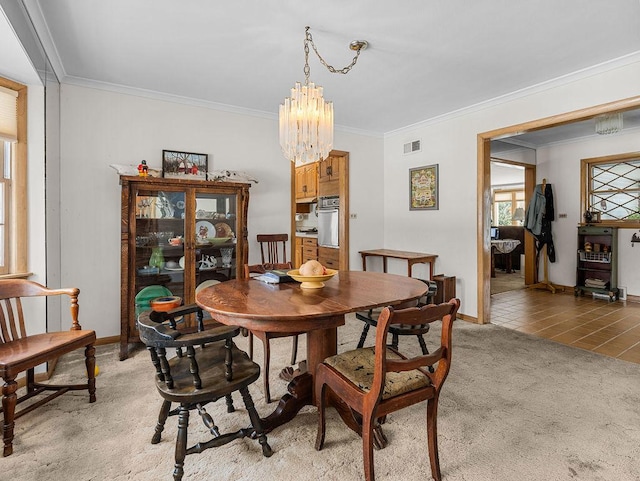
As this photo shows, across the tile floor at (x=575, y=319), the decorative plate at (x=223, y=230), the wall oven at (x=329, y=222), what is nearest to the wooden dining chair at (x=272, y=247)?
the decorative plate at (x=223, y=230)

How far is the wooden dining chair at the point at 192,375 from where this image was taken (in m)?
1.45

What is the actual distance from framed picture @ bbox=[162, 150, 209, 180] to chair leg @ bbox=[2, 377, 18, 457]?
217 centimetres

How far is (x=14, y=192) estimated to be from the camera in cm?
245

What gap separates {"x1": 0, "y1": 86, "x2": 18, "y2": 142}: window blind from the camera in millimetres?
2359

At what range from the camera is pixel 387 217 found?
5.10 m

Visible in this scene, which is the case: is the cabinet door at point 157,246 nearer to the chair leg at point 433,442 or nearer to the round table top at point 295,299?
the round table top at point 295,299

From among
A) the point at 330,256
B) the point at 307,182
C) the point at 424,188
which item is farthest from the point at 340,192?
the point at 307,182

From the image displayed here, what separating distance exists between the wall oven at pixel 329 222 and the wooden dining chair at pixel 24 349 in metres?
3.32

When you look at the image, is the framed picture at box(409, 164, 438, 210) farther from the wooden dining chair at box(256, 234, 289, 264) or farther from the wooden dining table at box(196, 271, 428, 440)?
the wooden dining table at box(196, 271, 428, 440)

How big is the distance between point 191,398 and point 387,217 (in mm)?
4074

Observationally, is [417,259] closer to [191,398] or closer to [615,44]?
[615,44]

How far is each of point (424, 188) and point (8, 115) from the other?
13.6 ft

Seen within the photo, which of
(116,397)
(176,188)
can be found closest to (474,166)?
(176,188)

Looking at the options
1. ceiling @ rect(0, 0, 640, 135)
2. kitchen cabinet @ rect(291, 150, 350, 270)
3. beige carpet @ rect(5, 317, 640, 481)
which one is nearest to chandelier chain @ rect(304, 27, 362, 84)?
ceiling @ rect(0, 0, 640, 135)
